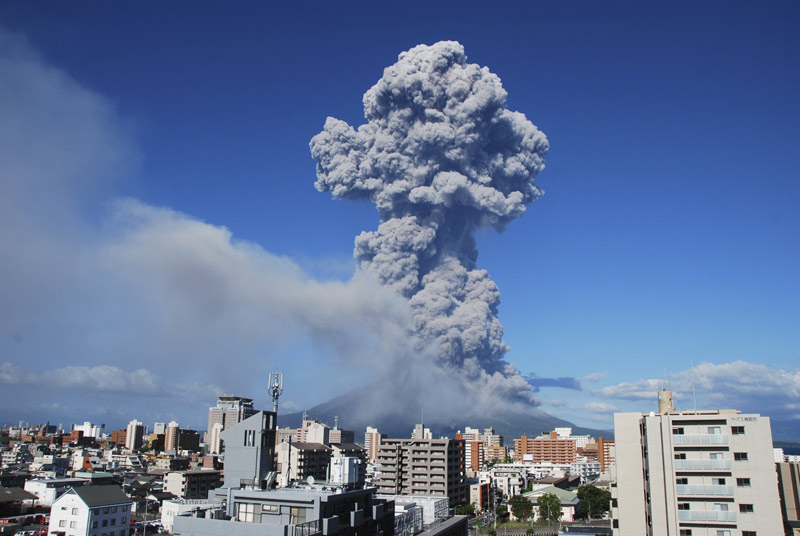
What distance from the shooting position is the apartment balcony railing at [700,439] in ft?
80.0

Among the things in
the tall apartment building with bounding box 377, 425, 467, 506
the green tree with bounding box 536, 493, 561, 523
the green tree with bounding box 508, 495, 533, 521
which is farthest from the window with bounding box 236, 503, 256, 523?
the green tree with bounding box 508, 495, 533, 521

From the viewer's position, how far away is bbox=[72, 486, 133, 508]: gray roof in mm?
41500

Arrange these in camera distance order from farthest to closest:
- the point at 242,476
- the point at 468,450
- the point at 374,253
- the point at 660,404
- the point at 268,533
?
the point at 468,450 → the point at 374,253 → the point at 660,404 → the point at 242,476 → the point at 268,533

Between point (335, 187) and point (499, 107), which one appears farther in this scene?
point (335, 187)

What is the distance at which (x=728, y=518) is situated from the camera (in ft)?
77.8

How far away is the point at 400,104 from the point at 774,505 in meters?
80.7

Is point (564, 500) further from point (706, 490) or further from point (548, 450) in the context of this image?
point (548, 450)

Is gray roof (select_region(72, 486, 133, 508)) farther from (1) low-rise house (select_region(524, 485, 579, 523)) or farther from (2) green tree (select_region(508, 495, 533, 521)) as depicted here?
(1) low-rise house (select_region(524, 485, 579, 523))

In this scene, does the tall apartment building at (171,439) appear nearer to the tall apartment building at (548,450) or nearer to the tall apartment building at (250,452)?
the tall apartment building at (548,450)

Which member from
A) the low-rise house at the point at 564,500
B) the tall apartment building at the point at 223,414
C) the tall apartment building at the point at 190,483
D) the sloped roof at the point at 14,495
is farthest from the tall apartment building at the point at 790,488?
the tall apartment building at the point at 223,414

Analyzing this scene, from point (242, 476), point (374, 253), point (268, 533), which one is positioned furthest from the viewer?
point (374, 253)

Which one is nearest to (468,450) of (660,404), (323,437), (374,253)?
(323,437)

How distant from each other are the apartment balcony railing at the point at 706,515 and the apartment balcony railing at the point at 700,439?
8.67 ft

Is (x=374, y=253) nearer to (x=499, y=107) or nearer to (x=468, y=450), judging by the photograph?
(x=499, y=107)
